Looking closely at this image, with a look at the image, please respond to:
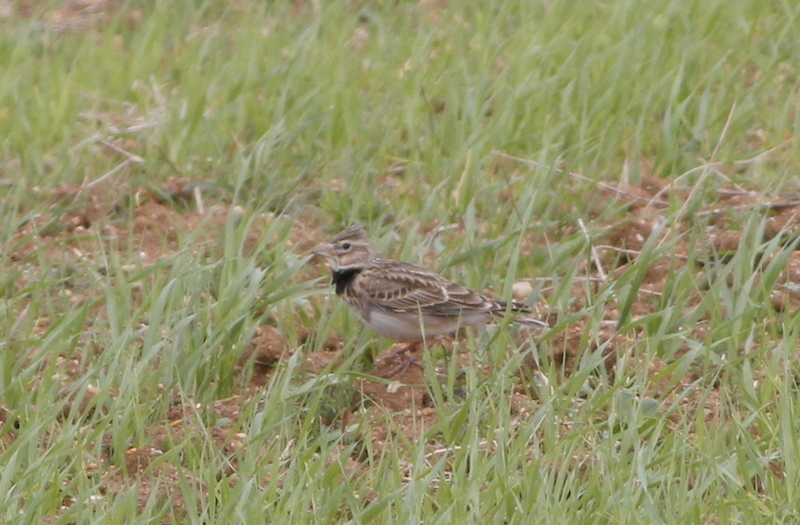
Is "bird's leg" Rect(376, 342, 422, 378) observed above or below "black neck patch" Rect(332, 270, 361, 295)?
below

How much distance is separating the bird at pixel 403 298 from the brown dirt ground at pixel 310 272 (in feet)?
0.44

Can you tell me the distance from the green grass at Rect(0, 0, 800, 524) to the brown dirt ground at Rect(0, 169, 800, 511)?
3 cm

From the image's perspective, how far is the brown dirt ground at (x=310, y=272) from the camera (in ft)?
16.3

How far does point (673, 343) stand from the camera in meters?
5.64

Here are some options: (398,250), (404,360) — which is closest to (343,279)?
(404,360)

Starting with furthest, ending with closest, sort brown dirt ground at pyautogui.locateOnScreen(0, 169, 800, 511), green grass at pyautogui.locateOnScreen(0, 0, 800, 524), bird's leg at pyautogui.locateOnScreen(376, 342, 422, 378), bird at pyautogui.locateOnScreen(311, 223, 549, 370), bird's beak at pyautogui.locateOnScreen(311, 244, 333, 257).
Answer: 1. bird's beak at pyautogui.locateOnScreen(311, 244, 333, 257)
2. bird at pyautogui.locateOnScreen(311, 223, 549, 370)
3. bird's leg at pyautogui.locateOnScreen(376, 342, 422, 378)
4. brown dirt ground at pyautogui.locateOnScreen(0, 169, 800, 511)
5. green grass at pyautogui.locateOnScreen(0, 0, 800, 524)

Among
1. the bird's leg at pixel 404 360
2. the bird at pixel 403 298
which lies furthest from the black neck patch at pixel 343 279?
the bird's leg at pixel 404 360

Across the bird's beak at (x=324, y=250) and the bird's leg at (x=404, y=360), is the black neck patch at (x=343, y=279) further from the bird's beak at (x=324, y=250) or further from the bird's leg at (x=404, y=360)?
the bird's leg at (x=404, y=360)

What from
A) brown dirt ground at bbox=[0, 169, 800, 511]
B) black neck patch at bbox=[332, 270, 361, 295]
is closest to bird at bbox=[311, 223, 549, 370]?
black neck patch at bbox=[332, 270, 361, 295]

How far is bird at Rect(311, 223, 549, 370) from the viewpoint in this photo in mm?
5797

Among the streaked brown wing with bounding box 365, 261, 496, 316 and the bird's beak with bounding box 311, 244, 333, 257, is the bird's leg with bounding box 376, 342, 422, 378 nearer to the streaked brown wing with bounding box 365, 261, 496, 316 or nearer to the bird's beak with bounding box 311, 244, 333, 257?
the streaked brown wing with bounding box 365, 261, 496, 316

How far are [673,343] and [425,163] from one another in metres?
2.34

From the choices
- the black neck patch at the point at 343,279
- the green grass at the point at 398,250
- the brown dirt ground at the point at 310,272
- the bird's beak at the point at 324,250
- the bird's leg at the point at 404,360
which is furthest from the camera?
the bird's beak at the point at 324,250

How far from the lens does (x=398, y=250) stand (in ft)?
22.2
